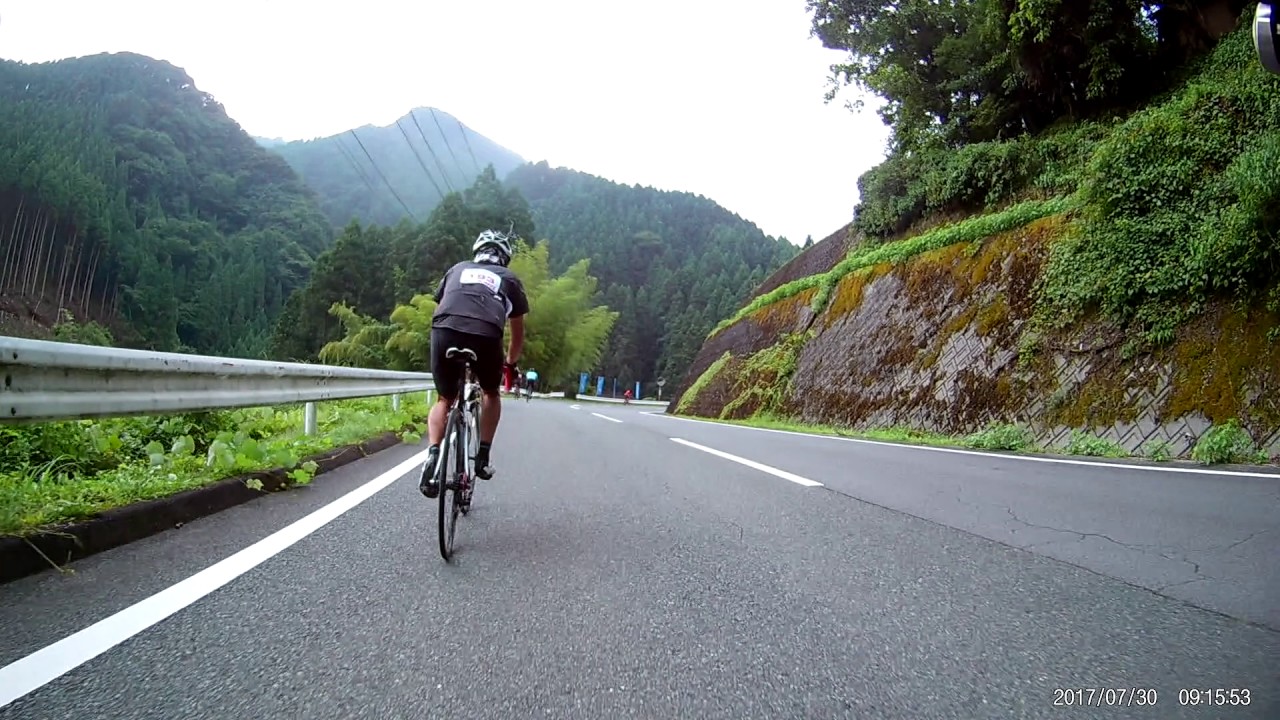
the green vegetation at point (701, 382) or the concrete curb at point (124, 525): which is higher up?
the green vegetation at point (701, 382)

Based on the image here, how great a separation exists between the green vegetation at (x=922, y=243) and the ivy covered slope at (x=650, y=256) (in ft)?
142

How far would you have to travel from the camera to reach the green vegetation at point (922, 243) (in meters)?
13.4

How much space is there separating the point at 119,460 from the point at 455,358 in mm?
3162

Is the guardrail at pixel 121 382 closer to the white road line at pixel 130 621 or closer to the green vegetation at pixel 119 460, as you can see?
the green vegetation at pixel 119 460

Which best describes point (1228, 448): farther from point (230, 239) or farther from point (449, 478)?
point (230, 239)

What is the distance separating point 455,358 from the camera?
3473 millimetres

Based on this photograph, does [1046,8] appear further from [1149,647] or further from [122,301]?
[122,301]

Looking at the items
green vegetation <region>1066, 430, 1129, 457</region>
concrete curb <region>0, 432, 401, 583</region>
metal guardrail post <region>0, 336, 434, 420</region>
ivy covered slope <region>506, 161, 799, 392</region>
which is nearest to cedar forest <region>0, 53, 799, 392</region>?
ivy covered slope <region>506, 161, 799, 392</region>

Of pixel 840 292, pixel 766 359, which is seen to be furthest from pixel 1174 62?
pixel 766 359

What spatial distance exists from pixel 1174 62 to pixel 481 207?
44.5 metres

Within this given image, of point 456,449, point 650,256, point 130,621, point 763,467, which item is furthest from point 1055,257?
point 650,256

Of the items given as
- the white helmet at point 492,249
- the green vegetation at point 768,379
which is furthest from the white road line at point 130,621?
the green vegetation at point 768,379

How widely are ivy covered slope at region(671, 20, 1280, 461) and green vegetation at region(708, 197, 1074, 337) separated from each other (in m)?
0.06

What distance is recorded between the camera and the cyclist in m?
3.45
